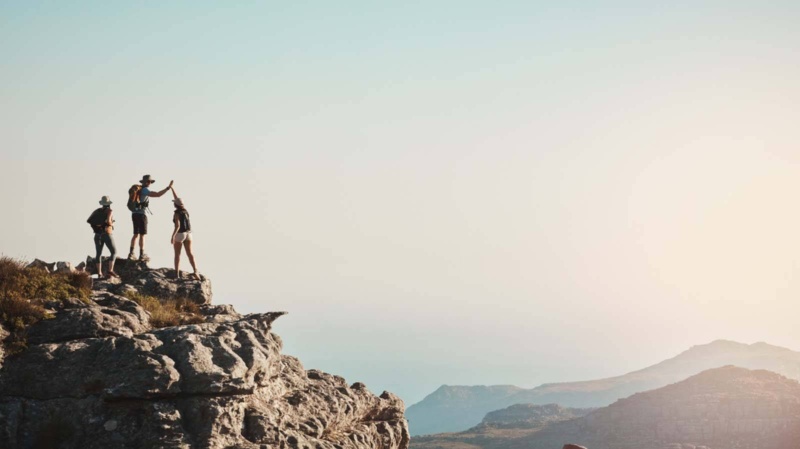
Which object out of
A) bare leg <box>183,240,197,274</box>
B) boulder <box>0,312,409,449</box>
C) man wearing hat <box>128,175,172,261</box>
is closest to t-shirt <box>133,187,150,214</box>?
man wearing hat <box>128,175,172,261</box>

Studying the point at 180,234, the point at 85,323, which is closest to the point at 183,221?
the point at 180,234

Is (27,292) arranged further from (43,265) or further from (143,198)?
(143,198)

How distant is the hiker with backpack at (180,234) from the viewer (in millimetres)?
33438

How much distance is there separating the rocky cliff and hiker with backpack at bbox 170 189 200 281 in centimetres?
556

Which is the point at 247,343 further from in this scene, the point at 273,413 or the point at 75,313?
the point at 75,313

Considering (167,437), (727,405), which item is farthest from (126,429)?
(727,405)

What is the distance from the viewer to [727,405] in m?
198

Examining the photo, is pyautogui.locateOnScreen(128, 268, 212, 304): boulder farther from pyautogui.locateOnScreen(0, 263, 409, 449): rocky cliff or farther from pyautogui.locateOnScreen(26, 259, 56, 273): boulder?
pyautogui.locateOnScreen(0, 263, 409, 449): rocky cliff

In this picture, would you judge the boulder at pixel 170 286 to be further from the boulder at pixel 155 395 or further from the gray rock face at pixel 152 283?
the boulder at pixel 155 395

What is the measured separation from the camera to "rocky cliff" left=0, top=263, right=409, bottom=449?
22844 mm

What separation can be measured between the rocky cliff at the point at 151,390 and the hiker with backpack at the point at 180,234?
5562mm

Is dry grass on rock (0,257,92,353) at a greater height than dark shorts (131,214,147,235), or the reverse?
dark shorts (131,214,147,235)

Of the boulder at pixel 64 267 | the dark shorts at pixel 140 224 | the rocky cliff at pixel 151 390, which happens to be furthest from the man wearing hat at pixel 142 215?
the rocky cliff at pixel 151 390

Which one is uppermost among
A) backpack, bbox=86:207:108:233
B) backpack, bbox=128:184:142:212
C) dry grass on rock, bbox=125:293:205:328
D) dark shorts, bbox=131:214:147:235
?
backpack, bbox=128:184:142:212
